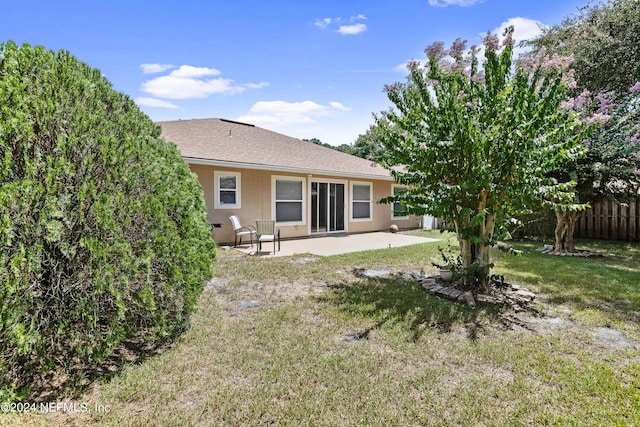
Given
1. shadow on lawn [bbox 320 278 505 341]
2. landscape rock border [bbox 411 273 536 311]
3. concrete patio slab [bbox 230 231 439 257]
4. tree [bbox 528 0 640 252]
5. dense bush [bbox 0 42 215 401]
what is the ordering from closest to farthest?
dense bush [bbox 0 42 215 401] → shadow on lawn [bbox 320 278 505 341] → landscape rock border [bbox 411 273 536 311] → tree [bbox 528 0 640 252] → concrete patio slab [bbox 230 231 439 257]

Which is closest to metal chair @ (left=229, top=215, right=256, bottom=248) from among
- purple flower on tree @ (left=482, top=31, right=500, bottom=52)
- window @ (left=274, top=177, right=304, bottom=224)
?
window @ (left=274, top=177, right=304, bottom=224)

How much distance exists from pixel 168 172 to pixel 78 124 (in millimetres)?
859

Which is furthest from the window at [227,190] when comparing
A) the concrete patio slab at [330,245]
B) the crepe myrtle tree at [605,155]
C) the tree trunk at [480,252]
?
the crepe myrtle tree at [605,155]

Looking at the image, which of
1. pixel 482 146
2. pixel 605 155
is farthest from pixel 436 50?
pixel 605 155

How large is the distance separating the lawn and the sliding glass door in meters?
7.57

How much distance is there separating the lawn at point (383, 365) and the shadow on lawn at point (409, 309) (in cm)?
2

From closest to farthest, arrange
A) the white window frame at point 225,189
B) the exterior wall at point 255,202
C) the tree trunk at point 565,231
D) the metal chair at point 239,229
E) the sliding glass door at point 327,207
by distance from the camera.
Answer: the tree trunk at point 565,231, the metal chair at point 239,229, the exterior wall at point 255,202, the white window frame at point 225,189, the sliding glass door at point 327,207

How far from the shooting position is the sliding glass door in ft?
42.4

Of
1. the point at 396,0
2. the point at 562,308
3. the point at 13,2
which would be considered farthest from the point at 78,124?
the point at 396,0

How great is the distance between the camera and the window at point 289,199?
1179 centimetres

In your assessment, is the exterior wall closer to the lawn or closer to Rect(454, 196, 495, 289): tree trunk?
the lawn

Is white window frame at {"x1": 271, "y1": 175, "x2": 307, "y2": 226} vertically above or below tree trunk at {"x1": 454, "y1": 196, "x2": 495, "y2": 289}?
above

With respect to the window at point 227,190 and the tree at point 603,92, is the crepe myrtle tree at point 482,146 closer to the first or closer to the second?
the tree at point 603,92

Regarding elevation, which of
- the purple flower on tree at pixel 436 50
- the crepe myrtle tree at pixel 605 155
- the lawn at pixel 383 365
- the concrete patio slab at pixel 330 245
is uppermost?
the purple flower on tree at pixel 436 50
